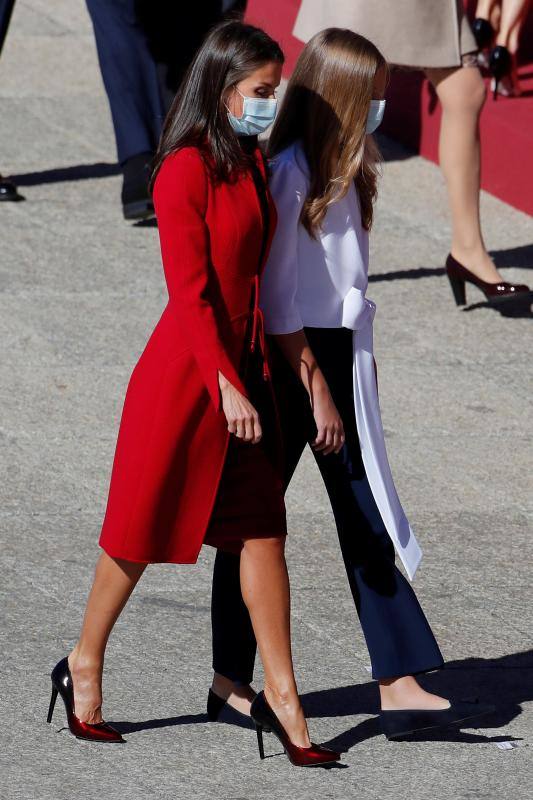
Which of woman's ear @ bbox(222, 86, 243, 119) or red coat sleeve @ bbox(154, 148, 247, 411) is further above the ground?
woman's ear @ bbox(222, 86, 243, 119)

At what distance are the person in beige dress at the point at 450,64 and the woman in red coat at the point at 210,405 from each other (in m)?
3.25

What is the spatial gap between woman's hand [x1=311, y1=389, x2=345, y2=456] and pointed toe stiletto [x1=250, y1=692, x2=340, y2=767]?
625 millimetres

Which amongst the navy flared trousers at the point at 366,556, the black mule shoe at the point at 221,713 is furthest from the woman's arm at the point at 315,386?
the black mule shoe at the point at 221,713

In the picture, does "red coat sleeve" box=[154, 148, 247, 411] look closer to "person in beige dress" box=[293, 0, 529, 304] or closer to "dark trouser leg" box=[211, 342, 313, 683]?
"dark trouser leg" box=[211, 342, 313, 683]

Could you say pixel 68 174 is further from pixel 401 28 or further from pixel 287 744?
pixel 287 744

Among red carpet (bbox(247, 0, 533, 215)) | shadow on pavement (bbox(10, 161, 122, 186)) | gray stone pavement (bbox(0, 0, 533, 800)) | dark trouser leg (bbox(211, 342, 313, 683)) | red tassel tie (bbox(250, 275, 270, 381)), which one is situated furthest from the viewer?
shadow on pavement (bbox(10, 161, 122, 186))

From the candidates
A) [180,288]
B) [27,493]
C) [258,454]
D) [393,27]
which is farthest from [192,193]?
[393,27]

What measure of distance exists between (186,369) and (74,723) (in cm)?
93

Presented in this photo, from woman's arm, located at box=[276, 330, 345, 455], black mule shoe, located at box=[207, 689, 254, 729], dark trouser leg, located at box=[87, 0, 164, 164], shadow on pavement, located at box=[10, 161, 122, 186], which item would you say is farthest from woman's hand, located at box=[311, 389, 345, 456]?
shadow on pavement, located at box=[10, 161, 122, 186]

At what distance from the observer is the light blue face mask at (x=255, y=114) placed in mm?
3590

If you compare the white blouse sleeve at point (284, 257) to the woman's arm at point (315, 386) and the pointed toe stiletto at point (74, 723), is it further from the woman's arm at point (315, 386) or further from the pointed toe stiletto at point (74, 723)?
the pointed toe stiletto at point (74, 723)

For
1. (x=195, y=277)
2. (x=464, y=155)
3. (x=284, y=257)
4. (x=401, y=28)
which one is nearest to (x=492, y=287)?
(x=464, y=155)

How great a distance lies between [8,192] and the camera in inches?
329

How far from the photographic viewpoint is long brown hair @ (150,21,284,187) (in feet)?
11.7
